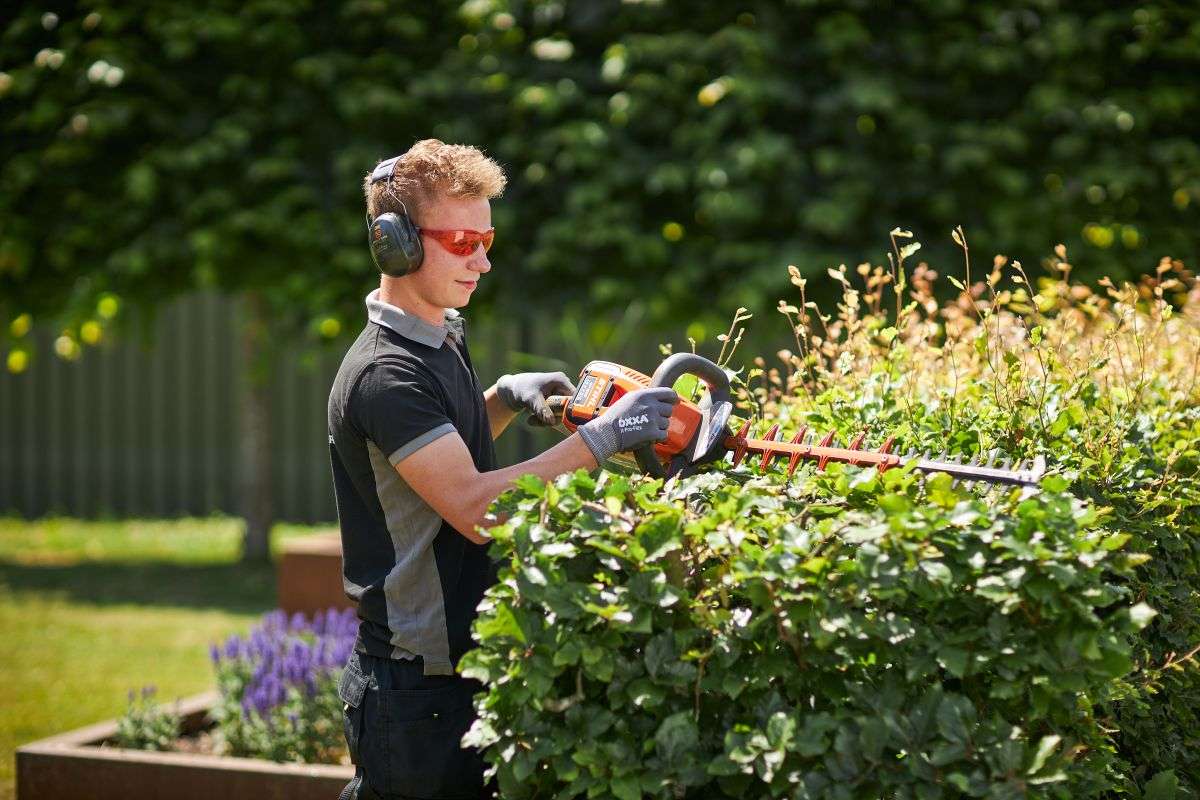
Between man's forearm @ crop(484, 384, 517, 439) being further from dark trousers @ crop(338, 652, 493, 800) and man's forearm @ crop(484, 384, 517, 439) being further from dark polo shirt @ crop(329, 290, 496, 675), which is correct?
dark trousers @ crop(338, 652, 493, 800)

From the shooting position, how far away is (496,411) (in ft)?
11.5

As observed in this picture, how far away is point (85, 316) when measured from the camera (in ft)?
32.9

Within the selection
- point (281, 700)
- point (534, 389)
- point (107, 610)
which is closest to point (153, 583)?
point (107, 610)

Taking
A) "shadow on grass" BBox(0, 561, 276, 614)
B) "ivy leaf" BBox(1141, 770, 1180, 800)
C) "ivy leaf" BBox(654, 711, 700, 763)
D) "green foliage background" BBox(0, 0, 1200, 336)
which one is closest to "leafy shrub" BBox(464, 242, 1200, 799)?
"ivy leaf" BBox(654, 711, 700, 763)

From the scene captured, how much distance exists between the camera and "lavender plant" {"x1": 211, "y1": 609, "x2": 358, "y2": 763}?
15.0ft

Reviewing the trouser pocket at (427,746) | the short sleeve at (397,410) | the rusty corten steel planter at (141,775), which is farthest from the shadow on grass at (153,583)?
the short sleeve at (397,410)

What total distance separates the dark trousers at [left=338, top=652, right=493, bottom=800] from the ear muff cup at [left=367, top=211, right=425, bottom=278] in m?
0.84

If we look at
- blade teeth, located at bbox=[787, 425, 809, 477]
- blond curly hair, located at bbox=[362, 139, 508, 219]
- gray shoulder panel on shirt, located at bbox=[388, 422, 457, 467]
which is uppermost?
blond curly hair, located at bbox=[362, 139, 508, 219]

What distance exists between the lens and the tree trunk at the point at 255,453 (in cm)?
1086

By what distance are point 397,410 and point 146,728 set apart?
2585mm

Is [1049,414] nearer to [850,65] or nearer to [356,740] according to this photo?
[356,740]

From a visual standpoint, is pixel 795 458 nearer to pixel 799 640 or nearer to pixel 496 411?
pixel 799 640

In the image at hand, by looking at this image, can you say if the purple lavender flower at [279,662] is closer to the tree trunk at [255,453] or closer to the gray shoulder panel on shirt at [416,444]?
the gray shoulder panel on shirt at [416,444]

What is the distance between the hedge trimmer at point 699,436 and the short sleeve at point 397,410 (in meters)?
0.37
